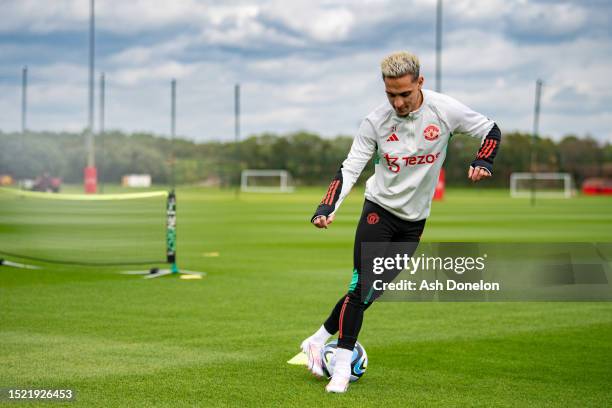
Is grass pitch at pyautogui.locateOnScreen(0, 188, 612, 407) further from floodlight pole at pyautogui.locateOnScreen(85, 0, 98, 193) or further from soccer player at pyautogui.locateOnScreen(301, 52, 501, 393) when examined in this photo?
floodlight pole at pyautogui.locateOnScreen(85, 0, 98, 193)

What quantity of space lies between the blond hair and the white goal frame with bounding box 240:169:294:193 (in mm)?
51380

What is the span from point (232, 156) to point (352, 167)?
46659mm

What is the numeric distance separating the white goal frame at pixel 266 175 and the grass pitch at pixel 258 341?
4428 cm

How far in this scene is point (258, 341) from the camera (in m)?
7.84

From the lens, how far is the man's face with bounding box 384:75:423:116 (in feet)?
18.5

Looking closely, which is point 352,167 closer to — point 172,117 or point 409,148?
point 409,148

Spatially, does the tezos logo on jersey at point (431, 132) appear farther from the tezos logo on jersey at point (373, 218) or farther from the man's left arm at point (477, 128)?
the tezos logo on jersey at point (373, 218)

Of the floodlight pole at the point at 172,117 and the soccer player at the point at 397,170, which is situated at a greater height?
the floodlight pole at the point at 172,117

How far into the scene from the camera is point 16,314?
9.23m

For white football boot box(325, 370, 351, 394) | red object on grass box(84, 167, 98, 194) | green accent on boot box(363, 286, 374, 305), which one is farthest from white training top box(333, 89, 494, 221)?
red object on grass box(84, 167, 98, 194)

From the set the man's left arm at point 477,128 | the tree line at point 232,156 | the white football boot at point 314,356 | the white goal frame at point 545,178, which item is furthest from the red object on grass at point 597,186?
the white football boot at point 314,356

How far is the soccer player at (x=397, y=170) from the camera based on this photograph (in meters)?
5.93

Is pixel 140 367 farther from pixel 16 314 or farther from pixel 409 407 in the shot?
pixel 16 314

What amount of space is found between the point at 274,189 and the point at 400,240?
56.8 metres
